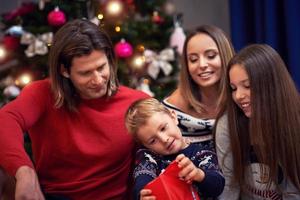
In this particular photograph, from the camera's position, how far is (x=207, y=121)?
176cm

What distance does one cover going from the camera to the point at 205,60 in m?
1.74

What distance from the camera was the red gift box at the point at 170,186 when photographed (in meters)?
1.27

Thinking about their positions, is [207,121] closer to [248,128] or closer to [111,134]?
[248,128]

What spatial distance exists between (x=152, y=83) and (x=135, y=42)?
11.9 inches

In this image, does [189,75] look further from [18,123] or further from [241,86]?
[18,123]

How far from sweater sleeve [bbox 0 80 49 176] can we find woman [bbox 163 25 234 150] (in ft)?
1.95

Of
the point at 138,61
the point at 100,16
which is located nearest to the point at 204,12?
the point at 138,61

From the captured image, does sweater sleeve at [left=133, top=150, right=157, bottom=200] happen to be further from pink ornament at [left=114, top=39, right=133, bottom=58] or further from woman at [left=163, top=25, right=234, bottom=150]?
pink ornament at [left=114, top=39, right=133, bottom=58]

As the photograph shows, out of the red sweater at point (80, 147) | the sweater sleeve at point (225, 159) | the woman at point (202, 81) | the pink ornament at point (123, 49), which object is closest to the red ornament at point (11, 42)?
the pink ornament at point (123, 49)

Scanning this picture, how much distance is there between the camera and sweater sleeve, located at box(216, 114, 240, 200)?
5.00ft

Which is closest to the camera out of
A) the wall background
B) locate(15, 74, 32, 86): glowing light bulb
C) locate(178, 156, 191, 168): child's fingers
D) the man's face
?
locate(178, 156, 191, 168): child's fingers

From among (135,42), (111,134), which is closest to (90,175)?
(111,134)

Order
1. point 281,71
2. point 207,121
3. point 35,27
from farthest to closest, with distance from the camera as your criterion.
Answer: point 35,27
point 207,121
point 281,71

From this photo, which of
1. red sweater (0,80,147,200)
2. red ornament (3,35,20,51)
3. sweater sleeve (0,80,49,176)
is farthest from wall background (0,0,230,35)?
sweater sleeve (0,80,49,176)
